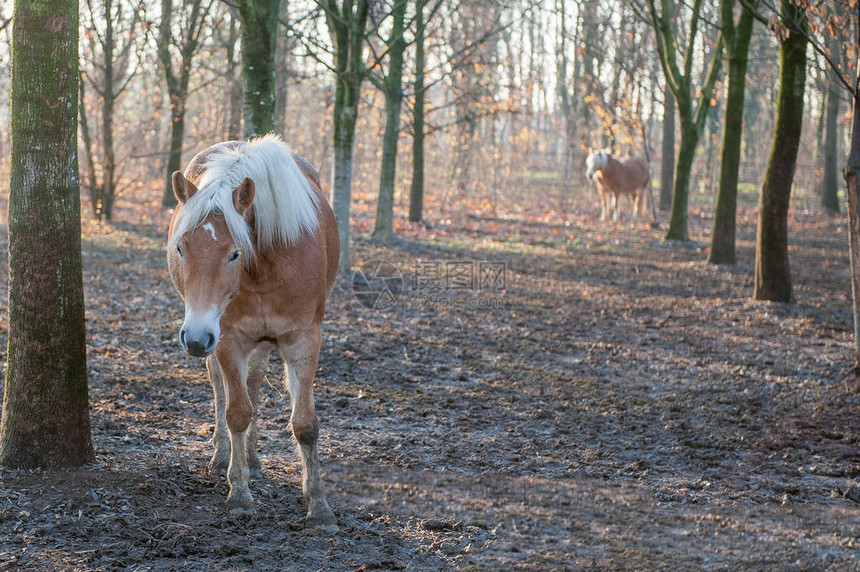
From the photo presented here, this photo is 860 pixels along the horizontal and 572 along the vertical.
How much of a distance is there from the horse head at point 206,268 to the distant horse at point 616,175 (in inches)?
750

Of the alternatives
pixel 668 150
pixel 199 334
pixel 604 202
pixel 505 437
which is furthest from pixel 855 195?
pixel 668 150

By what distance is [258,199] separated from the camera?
4.04m

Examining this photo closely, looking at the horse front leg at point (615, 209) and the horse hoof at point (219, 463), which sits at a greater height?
the horse front leg at point (615, 209)

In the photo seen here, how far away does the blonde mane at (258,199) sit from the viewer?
374 cm

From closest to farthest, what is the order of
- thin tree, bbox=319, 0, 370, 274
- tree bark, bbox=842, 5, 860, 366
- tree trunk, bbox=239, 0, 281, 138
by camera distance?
tree bark, bbox=842, 5, 860, 366 < tree trunk, bbox=239, 0, 281, 138 < thin tree, bbox=319, 0, 370, 274

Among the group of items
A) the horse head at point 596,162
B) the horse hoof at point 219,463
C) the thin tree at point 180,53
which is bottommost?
the horse hoof at point 219,463

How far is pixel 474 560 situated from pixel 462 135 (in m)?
22.8

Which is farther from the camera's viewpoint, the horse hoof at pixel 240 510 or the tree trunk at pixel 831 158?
the tree trunk at pixel 831 158

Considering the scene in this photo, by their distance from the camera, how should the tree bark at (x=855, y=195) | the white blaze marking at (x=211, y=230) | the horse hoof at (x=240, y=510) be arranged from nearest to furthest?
the white blaze marking at (x=211, y=230)
the horse hoof at (x=240, y=510)
the tree bark at (x=855, y=195)

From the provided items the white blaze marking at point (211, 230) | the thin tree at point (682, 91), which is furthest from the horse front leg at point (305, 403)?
the thin tree at point (682, 91)

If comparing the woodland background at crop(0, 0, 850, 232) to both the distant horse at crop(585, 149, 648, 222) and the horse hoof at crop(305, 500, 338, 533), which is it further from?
the horse hoof at crop(305, 500, 338, 533)

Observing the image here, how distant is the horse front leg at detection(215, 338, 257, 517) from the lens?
4.18 m

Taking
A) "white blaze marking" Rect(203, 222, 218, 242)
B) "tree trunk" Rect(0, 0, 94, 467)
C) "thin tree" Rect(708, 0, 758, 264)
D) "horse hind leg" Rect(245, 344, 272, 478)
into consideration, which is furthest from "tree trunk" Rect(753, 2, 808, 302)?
"tree trunk" Rect(0, 0, 94, 467)

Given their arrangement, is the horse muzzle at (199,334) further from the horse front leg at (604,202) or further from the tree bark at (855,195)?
the horse front leg at (604,202)
